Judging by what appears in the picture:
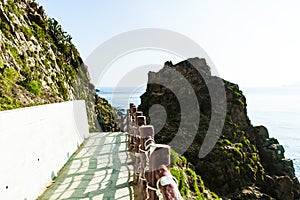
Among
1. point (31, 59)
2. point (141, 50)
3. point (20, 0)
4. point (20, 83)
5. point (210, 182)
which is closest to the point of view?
point (20, 83)

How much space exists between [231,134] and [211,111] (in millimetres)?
3193

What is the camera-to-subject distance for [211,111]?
25.7 m

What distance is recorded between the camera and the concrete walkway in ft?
12.0

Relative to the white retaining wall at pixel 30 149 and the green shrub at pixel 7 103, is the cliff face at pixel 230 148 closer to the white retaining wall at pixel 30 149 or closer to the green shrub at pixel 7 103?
the white retaining wall at pixel 30 149

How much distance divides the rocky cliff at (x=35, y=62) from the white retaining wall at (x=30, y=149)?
947 mm

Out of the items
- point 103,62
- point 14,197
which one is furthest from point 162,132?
point 14,197

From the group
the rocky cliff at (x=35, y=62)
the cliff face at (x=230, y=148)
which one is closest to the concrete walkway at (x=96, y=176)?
the rocky cliff at (x=35, y=62)

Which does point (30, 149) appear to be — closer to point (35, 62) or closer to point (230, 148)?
point (35, 62)

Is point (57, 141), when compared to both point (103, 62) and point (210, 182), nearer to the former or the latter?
point (103, 62)

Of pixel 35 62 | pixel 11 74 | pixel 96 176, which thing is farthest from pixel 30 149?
pixel 35 62

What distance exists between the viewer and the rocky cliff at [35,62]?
6.50 metres

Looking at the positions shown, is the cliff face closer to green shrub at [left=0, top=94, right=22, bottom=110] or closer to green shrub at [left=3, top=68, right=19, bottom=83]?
green shrub at [left=3, top=68, right=19, bottom=83]

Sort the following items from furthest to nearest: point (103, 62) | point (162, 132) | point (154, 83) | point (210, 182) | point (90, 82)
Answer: point (154, 83)
point (162, 132)
point (210, 182)
point (90, 82)
point (103, 62)

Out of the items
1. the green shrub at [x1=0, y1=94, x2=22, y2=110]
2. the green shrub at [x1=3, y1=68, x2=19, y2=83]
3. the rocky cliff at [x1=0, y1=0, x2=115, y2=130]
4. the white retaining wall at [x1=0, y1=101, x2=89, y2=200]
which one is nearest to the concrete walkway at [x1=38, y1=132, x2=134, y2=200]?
the white retaining wall at [x1=0, y1=101, x2=89, y2=200]
